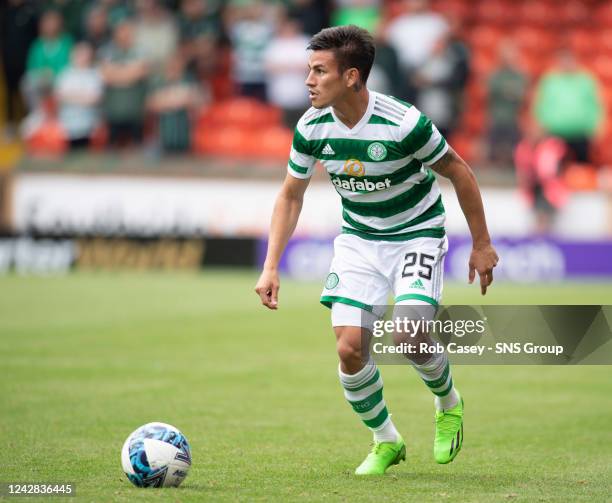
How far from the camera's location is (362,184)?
21.2 feet

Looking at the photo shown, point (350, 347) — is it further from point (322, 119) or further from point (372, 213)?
point (322, 119)

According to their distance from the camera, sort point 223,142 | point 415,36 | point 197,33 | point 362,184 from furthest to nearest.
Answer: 1. point 223,142
2. point 197,33
3. point 415,36
4. point 362,184

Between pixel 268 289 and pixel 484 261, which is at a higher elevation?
pixel 484 261

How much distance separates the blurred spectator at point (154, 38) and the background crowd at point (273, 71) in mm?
26

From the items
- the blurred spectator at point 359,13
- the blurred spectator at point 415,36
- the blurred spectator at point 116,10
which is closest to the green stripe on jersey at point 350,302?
the blurred spectator at point 415,36

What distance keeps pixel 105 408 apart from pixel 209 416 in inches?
31.1

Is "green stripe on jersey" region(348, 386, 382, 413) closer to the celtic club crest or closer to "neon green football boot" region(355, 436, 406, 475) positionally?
"neon green football boot" region(355, 436, 406, 475)

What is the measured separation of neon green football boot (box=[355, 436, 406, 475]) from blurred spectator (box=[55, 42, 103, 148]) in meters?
16.0

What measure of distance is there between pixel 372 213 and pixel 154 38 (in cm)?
1589

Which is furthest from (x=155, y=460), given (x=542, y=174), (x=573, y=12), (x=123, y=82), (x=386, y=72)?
(x=573, y=12)

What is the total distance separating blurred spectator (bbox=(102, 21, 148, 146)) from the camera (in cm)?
2119

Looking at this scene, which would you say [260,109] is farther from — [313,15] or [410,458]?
[410,458]

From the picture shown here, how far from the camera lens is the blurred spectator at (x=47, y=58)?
22000mm

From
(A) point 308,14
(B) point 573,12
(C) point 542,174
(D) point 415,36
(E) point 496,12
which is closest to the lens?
(C) point 542,174
